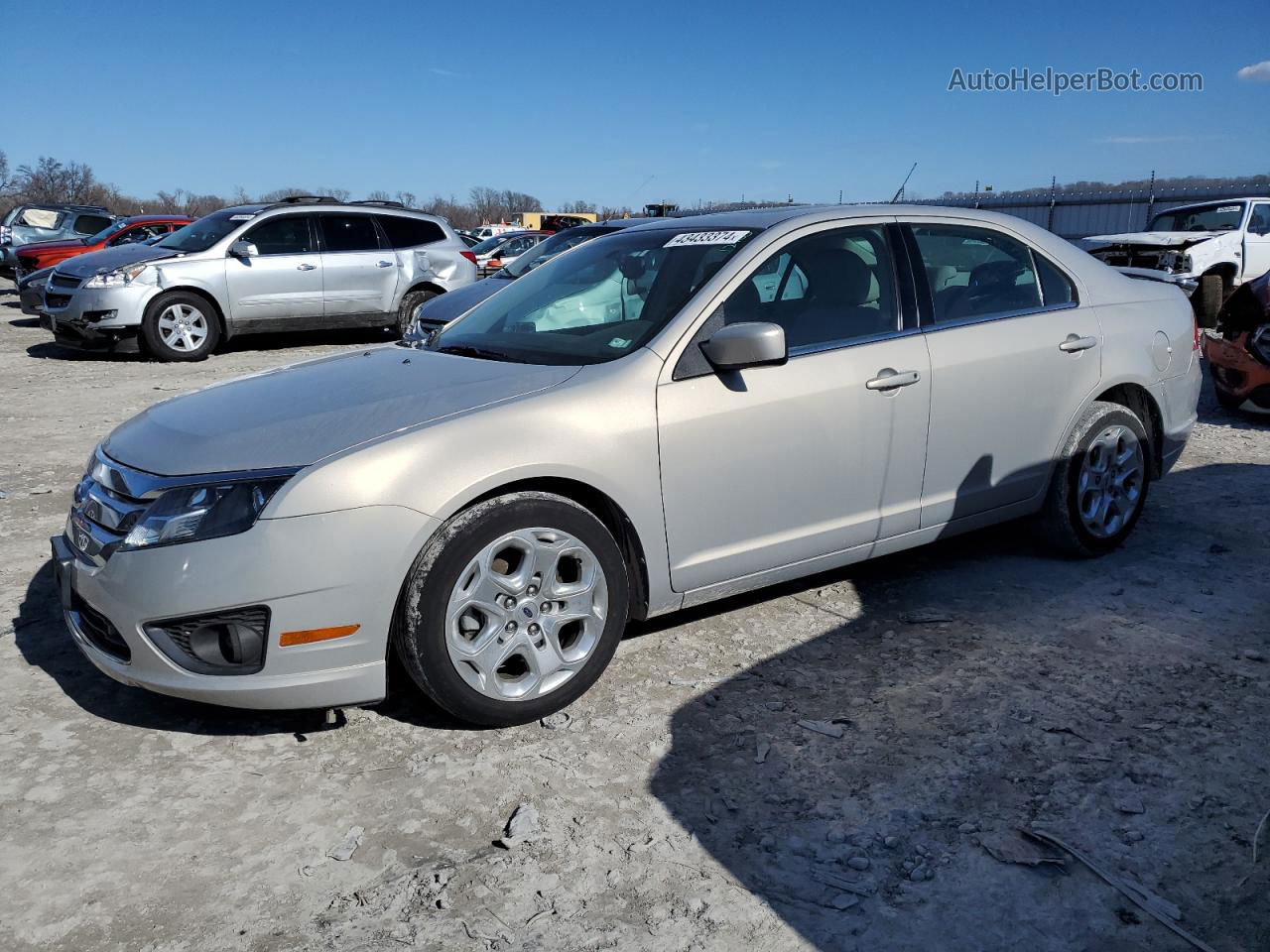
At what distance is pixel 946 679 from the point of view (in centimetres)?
374

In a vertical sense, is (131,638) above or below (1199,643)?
above

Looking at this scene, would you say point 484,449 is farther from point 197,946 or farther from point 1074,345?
point 1074,345

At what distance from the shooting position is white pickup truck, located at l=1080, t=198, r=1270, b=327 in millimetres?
13117

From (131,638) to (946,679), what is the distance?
2668 mm

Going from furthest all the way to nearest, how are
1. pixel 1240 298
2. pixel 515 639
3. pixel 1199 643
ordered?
pixel 1240 298 < pixel 1199 643 < pixel 515 639

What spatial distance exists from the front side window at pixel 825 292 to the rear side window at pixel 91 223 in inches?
828

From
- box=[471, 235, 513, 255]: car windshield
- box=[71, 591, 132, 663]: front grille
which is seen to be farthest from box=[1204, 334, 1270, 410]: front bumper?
box=[471, 235, 513, 255]: car windshield

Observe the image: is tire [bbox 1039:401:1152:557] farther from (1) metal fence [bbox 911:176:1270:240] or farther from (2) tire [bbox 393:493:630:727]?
(1) metal fence [bbox 911:176:1270:240]

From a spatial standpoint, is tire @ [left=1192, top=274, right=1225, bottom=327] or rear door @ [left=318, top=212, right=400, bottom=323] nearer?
tire @ [left=1192, top=274, right=1225, bottom=327]

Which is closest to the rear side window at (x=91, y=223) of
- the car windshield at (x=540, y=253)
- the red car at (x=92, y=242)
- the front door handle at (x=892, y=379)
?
the red car at (x=92, y=242)

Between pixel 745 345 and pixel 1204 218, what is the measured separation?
13.4 meters

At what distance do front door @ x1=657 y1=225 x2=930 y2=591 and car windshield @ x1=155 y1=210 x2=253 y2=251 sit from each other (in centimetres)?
955

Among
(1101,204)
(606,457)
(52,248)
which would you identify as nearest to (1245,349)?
(606,457)

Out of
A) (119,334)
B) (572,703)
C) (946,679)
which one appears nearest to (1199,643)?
(946,679)
